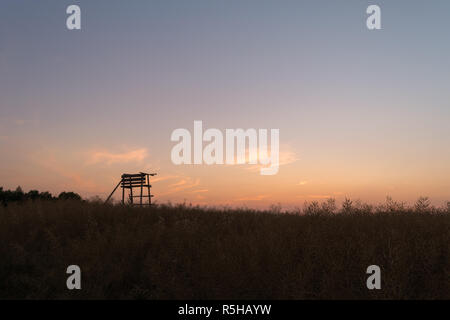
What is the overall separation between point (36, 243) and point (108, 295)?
3.55 metres

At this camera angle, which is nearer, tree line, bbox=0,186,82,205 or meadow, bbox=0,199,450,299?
meadow, bbox=0,199,450,299

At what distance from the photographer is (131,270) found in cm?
582

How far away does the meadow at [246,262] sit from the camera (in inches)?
195

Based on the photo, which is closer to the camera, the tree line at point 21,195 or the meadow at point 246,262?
the meadow at point 246,262

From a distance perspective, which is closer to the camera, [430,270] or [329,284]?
[329,284]

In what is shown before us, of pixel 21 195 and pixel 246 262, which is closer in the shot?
pixel 246 262

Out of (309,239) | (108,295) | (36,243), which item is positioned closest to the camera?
(108,295)

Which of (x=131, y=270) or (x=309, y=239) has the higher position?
(x=309, y=239)

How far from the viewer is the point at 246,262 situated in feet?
18.0

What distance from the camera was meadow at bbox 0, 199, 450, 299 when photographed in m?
4.95
